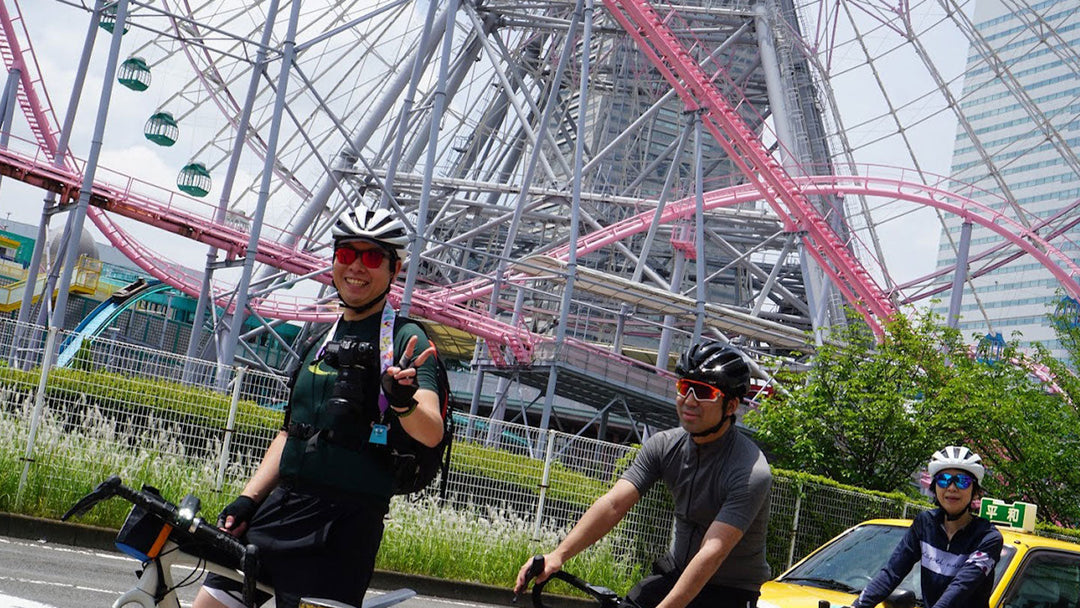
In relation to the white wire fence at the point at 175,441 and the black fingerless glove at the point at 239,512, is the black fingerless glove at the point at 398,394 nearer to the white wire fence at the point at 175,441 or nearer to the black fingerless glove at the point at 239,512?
the black fingerless glove at the point at 239,512

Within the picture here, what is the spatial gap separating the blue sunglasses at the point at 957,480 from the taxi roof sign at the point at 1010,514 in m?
2.20

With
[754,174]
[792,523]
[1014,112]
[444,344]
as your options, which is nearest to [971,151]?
[1014,112]

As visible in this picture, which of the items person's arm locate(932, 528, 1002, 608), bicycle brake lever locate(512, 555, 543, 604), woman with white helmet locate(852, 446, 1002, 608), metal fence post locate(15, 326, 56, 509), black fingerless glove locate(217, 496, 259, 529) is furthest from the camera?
metal fence post locate(15, 326, 56, 509)

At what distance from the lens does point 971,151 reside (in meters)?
153

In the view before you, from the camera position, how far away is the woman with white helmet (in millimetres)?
5402

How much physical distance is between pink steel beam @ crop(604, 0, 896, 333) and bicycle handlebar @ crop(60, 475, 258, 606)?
28097 millimetres

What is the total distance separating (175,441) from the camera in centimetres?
1143

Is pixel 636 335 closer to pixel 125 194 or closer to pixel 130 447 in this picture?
pixel 125 194

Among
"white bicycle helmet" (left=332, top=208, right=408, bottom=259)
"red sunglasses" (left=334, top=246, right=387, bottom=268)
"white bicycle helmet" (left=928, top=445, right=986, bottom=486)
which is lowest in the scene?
"white bicycle helmet" (left=928, top=445, right=986, bottom=486)

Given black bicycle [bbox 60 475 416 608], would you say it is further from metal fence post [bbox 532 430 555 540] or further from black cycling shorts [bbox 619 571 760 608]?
metal fence post [bbox 532 430 555 540]

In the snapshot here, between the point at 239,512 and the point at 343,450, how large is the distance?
1.22 feet

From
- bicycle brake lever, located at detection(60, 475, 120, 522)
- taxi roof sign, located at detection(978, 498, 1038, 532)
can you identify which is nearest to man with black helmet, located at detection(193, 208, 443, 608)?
bicycle brake lever, located at detection(60, 475, 120, 522)

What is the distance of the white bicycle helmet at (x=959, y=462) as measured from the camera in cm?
550

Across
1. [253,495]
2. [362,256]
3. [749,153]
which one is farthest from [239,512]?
[749,153]
